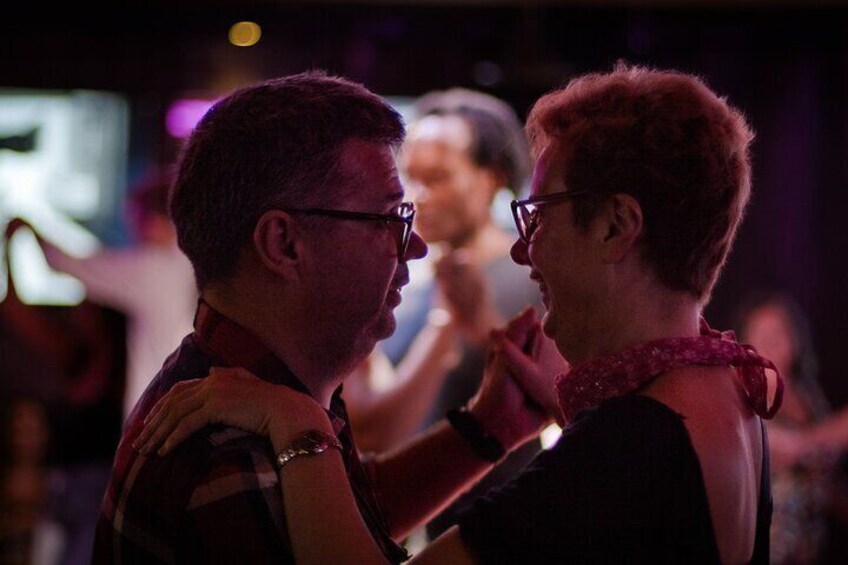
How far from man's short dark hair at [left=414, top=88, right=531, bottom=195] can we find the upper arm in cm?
183

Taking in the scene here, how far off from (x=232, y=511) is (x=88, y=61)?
4.96 meters

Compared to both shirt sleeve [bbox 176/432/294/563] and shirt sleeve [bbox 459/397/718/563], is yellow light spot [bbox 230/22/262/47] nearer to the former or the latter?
shirt sleeve [bbox 176/432/294/563]

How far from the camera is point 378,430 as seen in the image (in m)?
3.06

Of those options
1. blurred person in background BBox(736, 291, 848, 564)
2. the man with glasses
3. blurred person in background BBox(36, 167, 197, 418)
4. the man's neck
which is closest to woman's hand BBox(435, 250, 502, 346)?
the man with glasses

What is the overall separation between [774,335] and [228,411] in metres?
4.88

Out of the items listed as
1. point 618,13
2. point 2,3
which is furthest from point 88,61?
point 618,13

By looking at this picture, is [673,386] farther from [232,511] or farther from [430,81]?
[430,81]

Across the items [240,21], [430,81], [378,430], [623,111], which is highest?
[240,21]

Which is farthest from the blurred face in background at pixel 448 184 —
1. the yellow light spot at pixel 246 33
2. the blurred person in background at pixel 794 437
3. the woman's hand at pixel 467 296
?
the yellow light spot at pixel 246 33

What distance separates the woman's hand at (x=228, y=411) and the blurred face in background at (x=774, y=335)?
4667mm

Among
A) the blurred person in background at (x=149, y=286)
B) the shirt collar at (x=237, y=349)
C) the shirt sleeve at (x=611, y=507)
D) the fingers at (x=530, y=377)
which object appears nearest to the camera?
the shirt sleeve at (x=611, y=507)

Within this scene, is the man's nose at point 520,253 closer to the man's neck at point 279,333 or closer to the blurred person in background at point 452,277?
the man's neck at point 279,333

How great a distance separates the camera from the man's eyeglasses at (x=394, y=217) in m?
1.64

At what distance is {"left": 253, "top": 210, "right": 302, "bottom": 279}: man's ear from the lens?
1.61 meters
